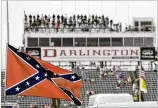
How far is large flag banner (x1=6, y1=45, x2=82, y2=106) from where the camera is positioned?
13516 millimetres

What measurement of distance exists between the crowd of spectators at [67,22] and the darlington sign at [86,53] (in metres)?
1.81

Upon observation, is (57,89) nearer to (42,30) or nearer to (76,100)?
(76,100)

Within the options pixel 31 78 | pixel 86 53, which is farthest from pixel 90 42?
pixel 31 78

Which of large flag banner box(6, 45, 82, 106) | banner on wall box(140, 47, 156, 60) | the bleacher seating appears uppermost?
large flag banner box(6, 45, 82, 106)

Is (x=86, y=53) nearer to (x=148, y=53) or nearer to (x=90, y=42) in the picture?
(x=90, y=42)

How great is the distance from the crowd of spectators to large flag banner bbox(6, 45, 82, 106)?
3440cm

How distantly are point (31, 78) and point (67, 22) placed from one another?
118ft

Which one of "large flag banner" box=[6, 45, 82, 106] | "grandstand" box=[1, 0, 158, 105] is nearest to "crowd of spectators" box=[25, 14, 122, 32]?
"grandstand" box=[1, 0, 158, 105]

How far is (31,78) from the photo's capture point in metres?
13.9

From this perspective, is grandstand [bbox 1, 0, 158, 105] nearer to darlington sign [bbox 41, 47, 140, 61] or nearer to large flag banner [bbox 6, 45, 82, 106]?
darlington sign [bbox 41, 47, 140, 61]

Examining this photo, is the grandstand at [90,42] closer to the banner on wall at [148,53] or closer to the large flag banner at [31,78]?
the banner on wall at [148,53]

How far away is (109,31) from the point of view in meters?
49.9

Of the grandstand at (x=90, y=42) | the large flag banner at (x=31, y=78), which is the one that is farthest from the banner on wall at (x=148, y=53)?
the large flag banner at (x=31, y=78)

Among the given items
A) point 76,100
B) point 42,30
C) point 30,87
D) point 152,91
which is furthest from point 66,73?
point 42,30
